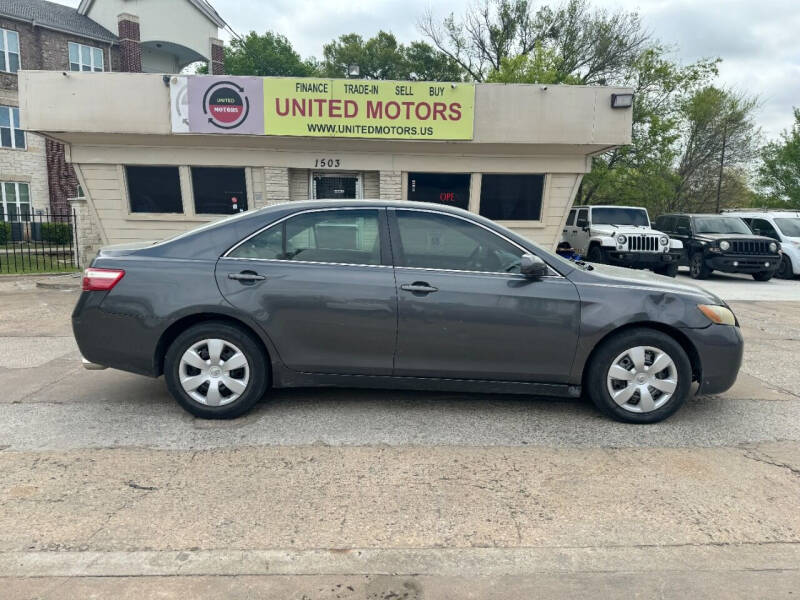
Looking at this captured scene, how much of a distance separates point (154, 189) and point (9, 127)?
1974cm

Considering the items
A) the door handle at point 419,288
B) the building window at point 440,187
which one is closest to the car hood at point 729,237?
the building window at point 440,187

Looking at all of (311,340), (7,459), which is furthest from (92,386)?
(311,340)

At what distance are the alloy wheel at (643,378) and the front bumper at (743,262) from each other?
12388 mm

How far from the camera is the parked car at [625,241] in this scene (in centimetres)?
1363

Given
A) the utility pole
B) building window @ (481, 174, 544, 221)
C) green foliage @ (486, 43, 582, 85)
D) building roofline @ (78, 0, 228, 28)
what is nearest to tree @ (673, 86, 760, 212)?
the utility pole

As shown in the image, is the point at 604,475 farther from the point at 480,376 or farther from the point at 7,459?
the point at 7,459

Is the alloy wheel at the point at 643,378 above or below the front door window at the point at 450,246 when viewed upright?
below

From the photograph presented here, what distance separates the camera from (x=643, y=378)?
13.5 feet

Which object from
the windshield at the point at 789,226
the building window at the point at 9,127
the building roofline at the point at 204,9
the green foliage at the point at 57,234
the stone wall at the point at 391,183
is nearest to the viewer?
the stone wall at the point at 391,183

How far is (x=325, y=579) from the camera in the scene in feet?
8.02

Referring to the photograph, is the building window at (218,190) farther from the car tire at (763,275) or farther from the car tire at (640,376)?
the car tire at (763,275)

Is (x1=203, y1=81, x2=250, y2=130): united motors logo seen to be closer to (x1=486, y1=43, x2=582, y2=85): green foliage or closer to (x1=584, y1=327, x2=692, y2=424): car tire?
(x1=584, y1=327, x2=692, y2=424): car tire

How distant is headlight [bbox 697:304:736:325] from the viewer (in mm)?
4137

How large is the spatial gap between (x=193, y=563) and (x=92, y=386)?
3085mm
